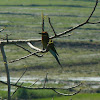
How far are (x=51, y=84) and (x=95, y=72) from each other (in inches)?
81.5

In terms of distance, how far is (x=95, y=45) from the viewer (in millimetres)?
16484

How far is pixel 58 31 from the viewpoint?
63.0 ft

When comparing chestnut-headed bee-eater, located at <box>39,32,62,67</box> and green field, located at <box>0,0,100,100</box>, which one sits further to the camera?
green field, located at <box>0,0,100,100</box>

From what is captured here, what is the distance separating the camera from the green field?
13141mm

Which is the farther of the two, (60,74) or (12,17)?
(12,17)

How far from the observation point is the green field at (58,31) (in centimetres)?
1314

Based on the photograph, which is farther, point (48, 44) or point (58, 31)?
point (58, 31)

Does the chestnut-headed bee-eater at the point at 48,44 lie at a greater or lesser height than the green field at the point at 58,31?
greater

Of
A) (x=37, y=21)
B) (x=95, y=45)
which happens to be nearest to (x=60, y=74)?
(x=95, y=45)

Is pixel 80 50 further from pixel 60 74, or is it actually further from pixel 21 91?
pixel 21 91

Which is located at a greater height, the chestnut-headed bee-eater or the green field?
the chestnut-headed bee-eater

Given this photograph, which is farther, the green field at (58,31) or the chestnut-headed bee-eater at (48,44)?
the green field at (58,31)

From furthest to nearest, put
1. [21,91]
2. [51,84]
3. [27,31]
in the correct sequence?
[27,31] → [51,84] → [21,91]

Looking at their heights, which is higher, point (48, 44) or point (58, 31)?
point (48, 44)
